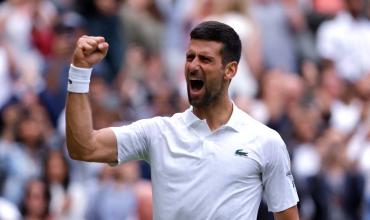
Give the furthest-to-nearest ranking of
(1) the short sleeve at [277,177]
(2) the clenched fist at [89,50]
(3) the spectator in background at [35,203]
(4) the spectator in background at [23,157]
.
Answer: (4) the spectator in background at [23,157], (3) the spectator in background at [35,203], (1) the short sleeve at [277,177], (2) the clenched fist at [89,50]

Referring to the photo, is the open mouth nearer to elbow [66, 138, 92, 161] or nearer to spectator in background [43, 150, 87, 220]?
elbow [66, 138, 92, 161]

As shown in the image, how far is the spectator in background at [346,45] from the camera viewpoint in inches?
709

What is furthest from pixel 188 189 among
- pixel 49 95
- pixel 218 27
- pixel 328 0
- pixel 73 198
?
pixel 328 0

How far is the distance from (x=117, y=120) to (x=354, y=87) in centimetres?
387

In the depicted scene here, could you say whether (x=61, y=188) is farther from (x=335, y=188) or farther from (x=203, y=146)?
(x=203, y=146)

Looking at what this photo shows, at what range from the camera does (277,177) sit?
26.2 feet

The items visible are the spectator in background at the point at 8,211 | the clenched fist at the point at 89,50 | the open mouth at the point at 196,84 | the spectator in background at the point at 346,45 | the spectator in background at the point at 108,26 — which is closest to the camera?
the clenched fist at the point at 89,50

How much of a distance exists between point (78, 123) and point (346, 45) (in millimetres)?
10855

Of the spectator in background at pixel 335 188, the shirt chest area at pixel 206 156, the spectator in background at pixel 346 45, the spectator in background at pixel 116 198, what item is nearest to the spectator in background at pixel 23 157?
the spectator in background at pixel 116 198

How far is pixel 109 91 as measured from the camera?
15398 millimetres

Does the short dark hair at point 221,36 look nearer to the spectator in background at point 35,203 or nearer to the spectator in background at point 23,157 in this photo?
the spectator in background at point 35,203

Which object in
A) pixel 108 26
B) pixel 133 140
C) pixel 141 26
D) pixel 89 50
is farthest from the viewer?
pixel 141 26

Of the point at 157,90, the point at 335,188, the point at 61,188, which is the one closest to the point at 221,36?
the point at 61,188

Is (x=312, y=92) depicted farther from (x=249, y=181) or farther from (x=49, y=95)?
(x=249, y=181)
